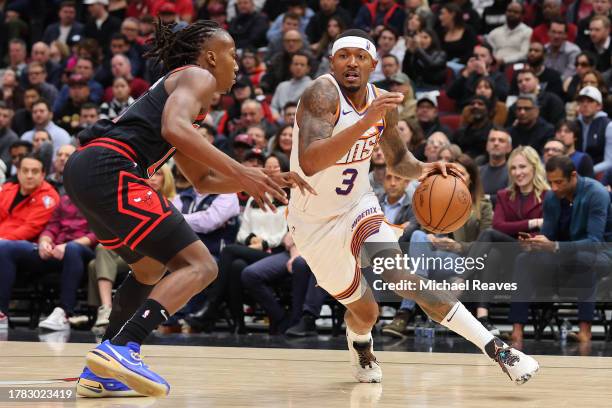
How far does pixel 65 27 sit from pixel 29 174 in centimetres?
638

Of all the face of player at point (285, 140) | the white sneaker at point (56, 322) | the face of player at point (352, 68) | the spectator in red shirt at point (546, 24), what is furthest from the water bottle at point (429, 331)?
the spectator in red shirt at point (546, 24)

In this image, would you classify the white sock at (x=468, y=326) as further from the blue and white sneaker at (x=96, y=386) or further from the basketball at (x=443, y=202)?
the blue and white sneaker at (x=96, y=386)

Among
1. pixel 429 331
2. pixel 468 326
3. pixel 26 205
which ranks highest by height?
pixel 26 205

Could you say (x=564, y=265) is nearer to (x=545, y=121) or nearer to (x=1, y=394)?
(x=545, y=121)

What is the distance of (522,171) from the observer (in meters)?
8.84

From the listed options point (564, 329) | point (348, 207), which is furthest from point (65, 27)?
point (348, 207)

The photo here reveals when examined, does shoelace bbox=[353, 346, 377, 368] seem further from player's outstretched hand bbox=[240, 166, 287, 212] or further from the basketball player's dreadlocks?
the basketball player's dreadlocks

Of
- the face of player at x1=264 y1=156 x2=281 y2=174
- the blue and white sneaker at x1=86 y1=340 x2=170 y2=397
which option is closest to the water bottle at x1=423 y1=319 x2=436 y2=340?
the face of player at x1=264 y1=156 x2=281 y2=174

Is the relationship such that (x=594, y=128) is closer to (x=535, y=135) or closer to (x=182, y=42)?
(x=535, y=135)

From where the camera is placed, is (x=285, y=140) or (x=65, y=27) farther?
(x=65, y=27)

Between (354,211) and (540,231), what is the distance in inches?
138

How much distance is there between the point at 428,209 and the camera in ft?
18.3

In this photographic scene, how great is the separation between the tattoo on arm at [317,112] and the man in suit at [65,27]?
10.7 m

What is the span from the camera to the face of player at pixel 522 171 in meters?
8.83
